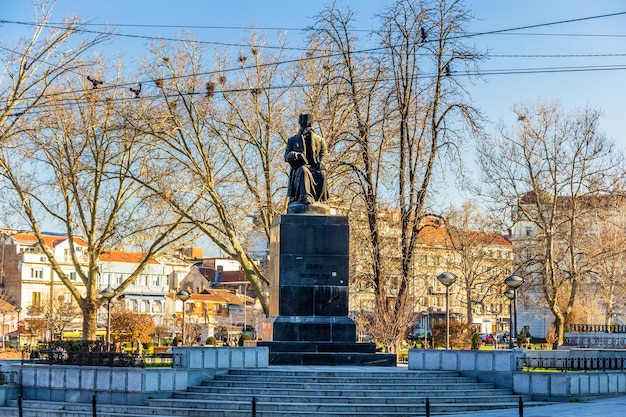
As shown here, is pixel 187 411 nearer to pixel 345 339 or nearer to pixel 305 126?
pixel 345 339

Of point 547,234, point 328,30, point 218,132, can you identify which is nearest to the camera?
point 328,30

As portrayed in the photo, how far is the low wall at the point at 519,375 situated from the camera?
24469mm

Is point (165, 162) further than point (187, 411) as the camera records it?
Yes

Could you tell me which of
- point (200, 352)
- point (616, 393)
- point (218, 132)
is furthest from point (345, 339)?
point (218, 132)

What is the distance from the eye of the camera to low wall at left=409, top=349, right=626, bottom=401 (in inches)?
963

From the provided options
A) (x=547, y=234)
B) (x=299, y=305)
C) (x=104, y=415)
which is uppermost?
(x=547, y=234)

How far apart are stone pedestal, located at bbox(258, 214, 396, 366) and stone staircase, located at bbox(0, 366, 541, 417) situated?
277 cm

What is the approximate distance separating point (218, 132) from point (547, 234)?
54.6 ft

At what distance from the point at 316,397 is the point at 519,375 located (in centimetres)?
503

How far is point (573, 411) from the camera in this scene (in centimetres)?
2202

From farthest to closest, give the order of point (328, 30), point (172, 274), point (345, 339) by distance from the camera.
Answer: point (172, 274) → point (328, 30) → point (345, 339)

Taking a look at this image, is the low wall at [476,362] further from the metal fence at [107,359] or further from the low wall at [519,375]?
the metal fence at [107,359]

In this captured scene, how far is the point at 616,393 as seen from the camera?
2577 centimetres


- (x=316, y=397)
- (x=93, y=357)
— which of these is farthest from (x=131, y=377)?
(x=316, y=397)
